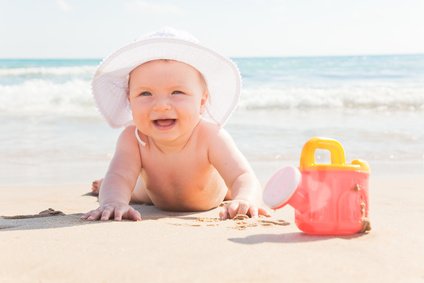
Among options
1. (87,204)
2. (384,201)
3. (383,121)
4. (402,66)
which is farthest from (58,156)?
(402,66)

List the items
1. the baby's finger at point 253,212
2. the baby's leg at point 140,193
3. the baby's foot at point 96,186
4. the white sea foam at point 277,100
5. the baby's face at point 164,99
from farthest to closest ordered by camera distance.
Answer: the white sea foam at point 277,100 → the baby's foot at point 96,186 → the baby's leg at point 140,193 → the baby's face at point 164,99 → the baby's finger at point 253,212

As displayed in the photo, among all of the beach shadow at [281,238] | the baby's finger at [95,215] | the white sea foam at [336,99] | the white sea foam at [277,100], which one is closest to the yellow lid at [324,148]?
the beach shadow at [281,238]

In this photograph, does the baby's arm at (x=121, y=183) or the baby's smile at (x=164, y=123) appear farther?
the baby's smile at (x=164, y=123)

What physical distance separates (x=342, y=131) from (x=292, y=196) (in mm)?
6058

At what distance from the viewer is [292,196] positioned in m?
2.38

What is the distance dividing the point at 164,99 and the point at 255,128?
17.6ft

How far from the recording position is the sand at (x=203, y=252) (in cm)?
194

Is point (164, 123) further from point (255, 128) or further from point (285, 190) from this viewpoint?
point (255, 128)

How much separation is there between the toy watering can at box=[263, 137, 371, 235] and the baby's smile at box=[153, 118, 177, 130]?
1189 mm

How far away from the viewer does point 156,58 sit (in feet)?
11.6

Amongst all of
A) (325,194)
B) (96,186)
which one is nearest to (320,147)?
(325,194)

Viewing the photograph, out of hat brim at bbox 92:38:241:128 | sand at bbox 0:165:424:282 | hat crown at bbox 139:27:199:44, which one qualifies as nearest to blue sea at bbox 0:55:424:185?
hat brim at bbox 92:38:241:128

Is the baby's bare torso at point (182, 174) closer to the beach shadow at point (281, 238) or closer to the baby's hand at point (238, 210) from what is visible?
the baby's hand at point (238, 210)

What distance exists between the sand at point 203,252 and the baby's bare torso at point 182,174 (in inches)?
27.9
